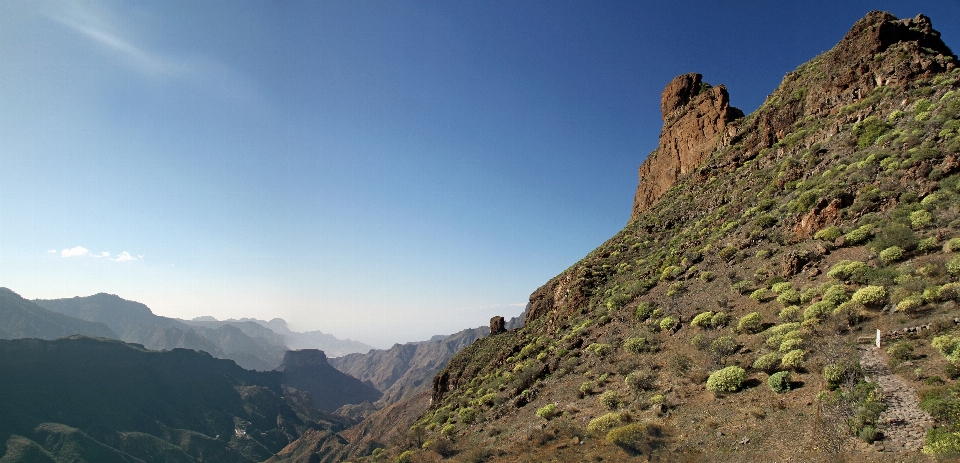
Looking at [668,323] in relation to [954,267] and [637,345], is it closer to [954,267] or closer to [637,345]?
[637,345]

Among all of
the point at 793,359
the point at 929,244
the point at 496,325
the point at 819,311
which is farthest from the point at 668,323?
the point at 496,325

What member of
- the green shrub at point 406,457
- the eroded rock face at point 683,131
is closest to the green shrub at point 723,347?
the green shrub at point 406,457

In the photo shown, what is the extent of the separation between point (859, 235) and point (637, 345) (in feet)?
38.2

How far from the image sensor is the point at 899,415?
30.1ft

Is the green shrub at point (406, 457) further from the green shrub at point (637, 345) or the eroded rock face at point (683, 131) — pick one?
the eroded rock face at point (683, 131)

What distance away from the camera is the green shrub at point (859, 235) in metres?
18.4

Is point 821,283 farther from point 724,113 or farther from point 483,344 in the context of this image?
point 724,113

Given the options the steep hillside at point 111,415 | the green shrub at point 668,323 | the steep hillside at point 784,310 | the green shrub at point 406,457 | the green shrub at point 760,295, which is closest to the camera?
the steep hillside at point 784,310

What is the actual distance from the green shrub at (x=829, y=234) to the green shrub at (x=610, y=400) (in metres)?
14.5

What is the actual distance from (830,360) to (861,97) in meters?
32.9

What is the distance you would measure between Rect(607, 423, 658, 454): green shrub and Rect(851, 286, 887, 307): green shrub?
9472 mm

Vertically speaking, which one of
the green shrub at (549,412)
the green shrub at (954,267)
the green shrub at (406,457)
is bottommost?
the green shrub at (406,457)

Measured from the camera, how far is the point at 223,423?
176250mm

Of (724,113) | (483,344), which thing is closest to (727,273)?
(483,344)
